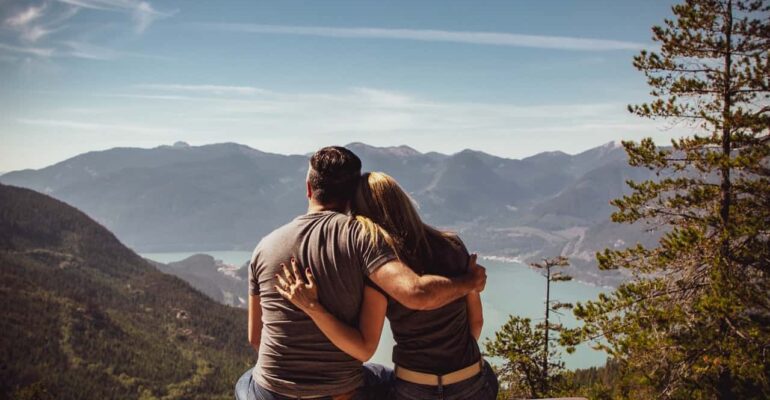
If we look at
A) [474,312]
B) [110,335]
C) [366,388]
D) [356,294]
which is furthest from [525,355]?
[110,335]

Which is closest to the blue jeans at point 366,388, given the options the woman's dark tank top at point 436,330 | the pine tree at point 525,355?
the woman's dark tank top at point 436,330

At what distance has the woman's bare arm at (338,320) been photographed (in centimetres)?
316

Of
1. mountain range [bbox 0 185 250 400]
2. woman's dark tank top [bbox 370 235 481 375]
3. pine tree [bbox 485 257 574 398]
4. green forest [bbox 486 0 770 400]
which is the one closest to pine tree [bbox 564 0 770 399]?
green forest [bbox 486 0 770 400]

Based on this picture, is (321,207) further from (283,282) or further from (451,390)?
(451,390)

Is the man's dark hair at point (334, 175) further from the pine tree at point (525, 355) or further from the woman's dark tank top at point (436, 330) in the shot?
the pine tree at point (525, 355)

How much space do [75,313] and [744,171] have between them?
15478 cm

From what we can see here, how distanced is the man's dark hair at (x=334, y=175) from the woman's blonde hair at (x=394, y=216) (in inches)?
3.1

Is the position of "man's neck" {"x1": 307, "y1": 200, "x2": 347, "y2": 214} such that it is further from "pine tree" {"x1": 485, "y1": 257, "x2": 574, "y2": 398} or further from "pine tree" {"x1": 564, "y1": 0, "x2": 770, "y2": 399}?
"pine tree" {"x1": 485, "y1": 257, "x2": 574, "y2": 398}

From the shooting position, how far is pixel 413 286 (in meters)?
3.05

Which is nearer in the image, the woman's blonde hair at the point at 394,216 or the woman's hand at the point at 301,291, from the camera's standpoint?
the woman's hand at the point at 301,291

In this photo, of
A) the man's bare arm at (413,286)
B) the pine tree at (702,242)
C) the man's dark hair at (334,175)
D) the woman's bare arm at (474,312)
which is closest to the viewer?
the man's bare arm at (413,286)

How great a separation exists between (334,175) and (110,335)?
497 feet

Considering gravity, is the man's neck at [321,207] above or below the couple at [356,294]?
above

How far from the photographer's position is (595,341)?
1118 centimetres
